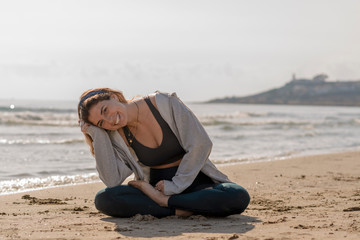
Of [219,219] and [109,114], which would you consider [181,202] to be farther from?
[109,114]

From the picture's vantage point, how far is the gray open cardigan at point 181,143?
3879 millimetres

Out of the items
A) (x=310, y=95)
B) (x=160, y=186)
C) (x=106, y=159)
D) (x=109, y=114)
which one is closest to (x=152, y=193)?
(x=160, y=186)

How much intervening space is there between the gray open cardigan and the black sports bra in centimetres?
6

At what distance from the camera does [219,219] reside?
3963 mm

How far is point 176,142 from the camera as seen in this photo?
400cm

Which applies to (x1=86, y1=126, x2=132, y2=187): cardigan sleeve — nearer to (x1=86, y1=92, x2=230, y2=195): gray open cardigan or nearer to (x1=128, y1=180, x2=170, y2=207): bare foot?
(x1=86, y1=92, x2=230, y2=195): gray open cardigan

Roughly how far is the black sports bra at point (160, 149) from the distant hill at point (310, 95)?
11368cm

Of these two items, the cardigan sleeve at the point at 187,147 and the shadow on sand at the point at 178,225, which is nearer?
the shadow on sand at the point at 178,225

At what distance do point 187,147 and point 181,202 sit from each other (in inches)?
17.7

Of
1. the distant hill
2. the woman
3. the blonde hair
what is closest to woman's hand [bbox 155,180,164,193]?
the woman

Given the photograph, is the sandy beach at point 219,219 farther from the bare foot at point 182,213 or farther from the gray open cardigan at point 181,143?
the gray open cardigan at point 181,143

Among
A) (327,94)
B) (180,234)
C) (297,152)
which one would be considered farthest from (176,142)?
(327,94)

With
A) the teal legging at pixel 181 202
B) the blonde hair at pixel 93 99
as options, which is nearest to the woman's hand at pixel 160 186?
the teal legging at pixel 181 202

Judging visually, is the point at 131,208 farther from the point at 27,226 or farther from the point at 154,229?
the point at 27,226
